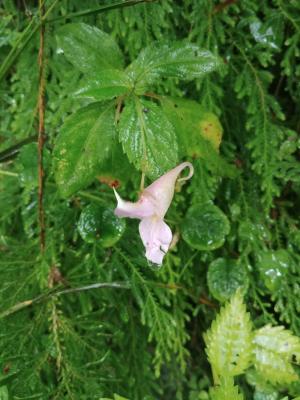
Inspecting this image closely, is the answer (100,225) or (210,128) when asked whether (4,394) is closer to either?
(100,225)

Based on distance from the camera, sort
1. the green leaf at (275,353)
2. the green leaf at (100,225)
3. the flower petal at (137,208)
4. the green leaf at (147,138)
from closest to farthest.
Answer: the flower petal at (137,208) → the green leaf at (147,138) → the green leaf at (275,353) → the green leaf at (100,225)

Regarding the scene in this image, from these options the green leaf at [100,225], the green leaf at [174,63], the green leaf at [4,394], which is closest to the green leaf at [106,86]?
the green leaf at [174,63]

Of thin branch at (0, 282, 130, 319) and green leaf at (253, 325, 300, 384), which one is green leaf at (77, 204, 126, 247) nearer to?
thin branch at (0, 282, 130, 319)

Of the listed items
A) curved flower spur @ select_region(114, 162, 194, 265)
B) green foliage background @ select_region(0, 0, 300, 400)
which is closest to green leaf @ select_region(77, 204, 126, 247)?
green foliage background @ select_region(0, 0, 300, 400)

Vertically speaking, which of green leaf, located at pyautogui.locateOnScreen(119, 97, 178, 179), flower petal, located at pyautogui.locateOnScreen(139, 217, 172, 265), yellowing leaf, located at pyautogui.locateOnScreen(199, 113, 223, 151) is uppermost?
green leaf, located at pyautogui.locateOnScreen(119, 97, 178, 179)

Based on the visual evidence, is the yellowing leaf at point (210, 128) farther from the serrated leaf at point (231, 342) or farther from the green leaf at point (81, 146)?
the serrated leaf at point (231, 342)

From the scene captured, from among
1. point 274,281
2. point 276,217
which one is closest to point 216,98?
point 276,217
